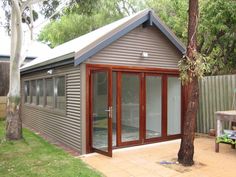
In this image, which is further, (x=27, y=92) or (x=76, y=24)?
(x=76, y=24)

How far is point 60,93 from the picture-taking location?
8.69 meters

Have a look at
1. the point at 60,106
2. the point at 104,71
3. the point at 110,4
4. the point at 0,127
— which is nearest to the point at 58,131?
the point at 60,106

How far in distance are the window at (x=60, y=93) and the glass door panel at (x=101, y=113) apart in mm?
1412

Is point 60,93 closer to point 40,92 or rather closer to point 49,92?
point 49,92

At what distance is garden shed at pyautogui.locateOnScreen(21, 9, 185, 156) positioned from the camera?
722 cm

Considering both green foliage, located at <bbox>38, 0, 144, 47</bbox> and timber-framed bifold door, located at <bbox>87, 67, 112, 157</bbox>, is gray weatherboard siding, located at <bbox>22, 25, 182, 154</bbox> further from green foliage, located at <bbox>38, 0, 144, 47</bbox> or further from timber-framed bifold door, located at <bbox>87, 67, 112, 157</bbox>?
green foliage, located at <bbox>38, 0, 144, 47</bbox>

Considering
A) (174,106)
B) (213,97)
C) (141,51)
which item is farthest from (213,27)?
(141,51)

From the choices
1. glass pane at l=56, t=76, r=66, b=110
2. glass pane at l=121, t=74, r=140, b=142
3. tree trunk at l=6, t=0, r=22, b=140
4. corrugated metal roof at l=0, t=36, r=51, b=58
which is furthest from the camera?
corrugated metal roof at l=0, t=36, r=51, b=58

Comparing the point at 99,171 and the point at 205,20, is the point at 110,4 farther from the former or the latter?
the point at 99,171

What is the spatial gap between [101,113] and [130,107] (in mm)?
1160

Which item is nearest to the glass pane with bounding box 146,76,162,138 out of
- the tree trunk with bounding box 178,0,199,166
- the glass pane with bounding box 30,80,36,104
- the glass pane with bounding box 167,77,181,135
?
the glass pane with bounding box 167,77,181,135

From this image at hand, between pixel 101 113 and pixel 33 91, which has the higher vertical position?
pixel 33 91

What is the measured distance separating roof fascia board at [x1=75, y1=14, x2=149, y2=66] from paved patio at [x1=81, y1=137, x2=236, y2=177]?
2465mm

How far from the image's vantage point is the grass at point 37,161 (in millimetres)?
5660
